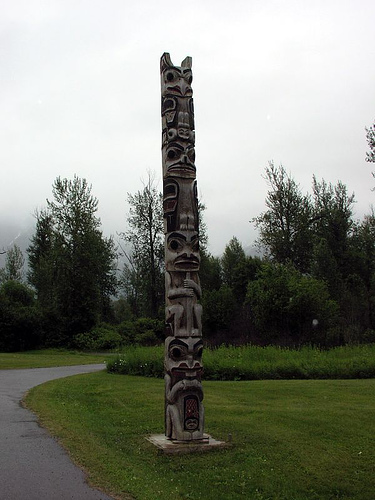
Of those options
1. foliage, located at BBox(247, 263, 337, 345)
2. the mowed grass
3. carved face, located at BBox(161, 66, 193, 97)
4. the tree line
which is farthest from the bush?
carved face, located at BBox(161, 66, 193, 97)

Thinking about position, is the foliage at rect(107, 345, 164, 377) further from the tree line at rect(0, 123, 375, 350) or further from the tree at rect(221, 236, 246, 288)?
the tree at rect(221, 236, 246, 288)

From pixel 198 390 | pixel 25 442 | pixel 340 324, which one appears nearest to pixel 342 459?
pixel 198 390

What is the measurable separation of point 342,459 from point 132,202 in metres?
42.5

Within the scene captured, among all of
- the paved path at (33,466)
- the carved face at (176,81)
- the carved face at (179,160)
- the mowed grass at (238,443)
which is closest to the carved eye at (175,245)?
the carved face at (179,160)

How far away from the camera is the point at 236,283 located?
44688 millimetres

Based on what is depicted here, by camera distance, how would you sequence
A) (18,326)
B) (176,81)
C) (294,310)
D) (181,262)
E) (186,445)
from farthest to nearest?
(18,326) < (294,310) < (176,81) < (181,262) < (186,445)

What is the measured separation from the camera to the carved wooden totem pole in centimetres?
835

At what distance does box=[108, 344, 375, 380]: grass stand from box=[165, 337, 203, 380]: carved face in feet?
32.9

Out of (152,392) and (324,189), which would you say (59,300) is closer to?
(324,189)

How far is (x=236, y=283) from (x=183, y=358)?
36.5 m

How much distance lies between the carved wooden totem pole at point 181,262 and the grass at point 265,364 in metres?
10.1

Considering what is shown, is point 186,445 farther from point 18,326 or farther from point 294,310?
point 18,326

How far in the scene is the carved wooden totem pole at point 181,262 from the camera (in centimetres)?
835

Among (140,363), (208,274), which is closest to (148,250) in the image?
(208,274)
